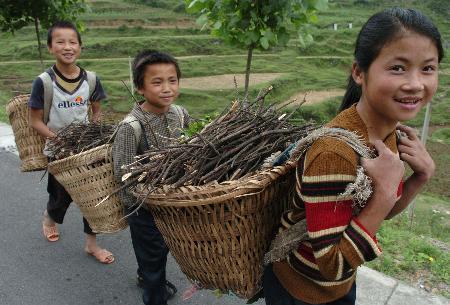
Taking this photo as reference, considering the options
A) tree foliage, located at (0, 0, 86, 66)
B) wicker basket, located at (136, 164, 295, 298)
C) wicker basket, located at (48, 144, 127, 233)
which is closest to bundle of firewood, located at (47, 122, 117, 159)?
wicker basket, located at (48, 144, 127, 233)

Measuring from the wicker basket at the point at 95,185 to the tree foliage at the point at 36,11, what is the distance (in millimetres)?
3994

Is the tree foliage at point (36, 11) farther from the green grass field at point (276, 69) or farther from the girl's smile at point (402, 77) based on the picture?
the girl's smile at point (402, 77)

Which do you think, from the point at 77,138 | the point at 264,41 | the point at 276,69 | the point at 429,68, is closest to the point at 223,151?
the point at 429,68

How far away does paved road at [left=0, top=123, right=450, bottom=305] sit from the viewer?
2.86m

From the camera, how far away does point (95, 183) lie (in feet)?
7.86

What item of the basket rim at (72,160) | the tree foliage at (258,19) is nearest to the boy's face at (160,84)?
the basket rim at (72,160)

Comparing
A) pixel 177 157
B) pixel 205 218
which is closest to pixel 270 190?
pixel 205 218

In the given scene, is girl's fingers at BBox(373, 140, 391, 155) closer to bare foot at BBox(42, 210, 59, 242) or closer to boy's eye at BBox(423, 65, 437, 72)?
boy's eye at BBox(423, 65, 437, 72)

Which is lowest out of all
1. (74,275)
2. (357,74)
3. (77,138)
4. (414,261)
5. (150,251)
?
(74,275)

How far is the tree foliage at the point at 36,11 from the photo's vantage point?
19.0ft

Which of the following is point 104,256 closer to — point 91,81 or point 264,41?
point 91,81

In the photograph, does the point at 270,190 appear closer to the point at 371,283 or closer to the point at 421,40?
the point at 421,40

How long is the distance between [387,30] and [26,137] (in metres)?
2.72

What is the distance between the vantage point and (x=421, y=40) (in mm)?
1275
